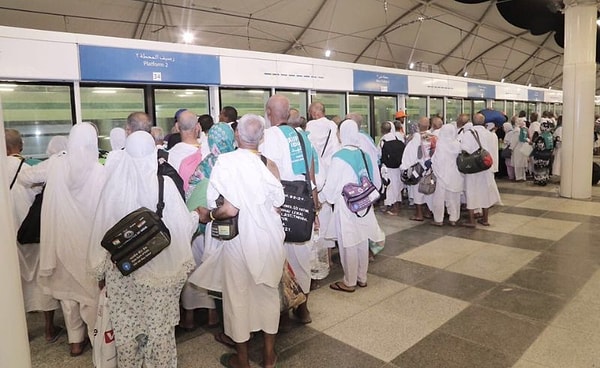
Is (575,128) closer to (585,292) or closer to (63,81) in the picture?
(585,292)

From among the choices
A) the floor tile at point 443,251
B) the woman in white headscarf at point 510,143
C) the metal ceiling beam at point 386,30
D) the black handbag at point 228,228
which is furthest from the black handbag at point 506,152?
the black handbag at point 228,228

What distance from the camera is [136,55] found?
5.22m

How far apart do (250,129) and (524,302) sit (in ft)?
9.61

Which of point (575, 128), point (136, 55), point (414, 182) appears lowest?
point (414, 182)

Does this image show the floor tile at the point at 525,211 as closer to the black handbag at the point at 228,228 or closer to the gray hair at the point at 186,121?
the gray hair at the point at 186,121

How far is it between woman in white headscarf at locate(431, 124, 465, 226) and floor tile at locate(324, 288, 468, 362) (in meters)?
2.74

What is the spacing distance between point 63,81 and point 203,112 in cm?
193

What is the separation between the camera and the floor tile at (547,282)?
404 centimetres

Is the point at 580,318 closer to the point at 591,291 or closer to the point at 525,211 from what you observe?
the point at 591,291

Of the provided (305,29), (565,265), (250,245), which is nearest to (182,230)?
(250,245)

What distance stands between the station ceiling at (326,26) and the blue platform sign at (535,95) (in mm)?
2302

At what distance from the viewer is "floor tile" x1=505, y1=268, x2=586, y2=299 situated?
159 inches

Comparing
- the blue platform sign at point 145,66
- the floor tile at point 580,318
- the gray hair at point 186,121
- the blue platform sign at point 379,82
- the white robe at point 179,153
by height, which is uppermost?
the blue platform sign at point 379,82

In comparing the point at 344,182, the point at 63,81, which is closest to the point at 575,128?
the point at 344,182
